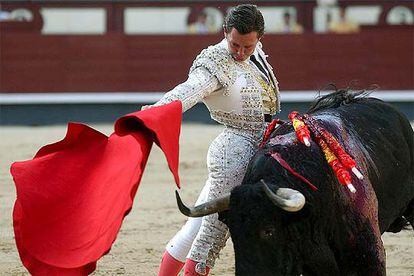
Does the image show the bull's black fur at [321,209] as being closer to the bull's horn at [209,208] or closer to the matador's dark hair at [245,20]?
the bull's horn at [209,208]

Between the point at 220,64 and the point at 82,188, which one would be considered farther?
the point at 220,64

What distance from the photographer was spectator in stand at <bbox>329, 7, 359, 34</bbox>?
1102cm

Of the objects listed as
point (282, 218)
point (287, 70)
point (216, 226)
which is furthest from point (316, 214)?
point (287, 70)

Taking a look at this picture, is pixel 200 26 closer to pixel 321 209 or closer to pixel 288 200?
pixel 321 209

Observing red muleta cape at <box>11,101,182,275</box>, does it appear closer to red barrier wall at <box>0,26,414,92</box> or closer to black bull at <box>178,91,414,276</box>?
black bull at <box>178,91,414,276</box>

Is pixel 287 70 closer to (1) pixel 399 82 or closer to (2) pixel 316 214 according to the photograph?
(1) pixel 399 82

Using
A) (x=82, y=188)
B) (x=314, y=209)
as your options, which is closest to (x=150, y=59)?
(x=82, y=188)

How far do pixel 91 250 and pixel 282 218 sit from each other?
547 millimetres

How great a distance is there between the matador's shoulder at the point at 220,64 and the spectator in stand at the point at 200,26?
7.70 m

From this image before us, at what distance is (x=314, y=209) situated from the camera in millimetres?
2949

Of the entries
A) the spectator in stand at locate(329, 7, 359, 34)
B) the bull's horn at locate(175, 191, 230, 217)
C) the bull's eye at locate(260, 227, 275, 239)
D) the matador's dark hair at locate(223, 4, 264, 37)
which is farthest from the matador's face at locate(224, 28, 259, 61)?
the spectator in stand at locate(329, 7, 359, 34)

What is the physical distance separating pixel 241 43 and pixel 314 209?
0.59 m

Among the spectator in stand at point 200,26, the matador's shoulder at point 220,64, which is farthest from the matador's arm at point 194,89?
the spectator in stand at point 200,26

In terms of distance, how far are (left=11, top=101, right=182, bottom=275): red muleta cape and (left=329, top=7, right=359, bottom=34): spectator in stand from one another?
8.15 m
